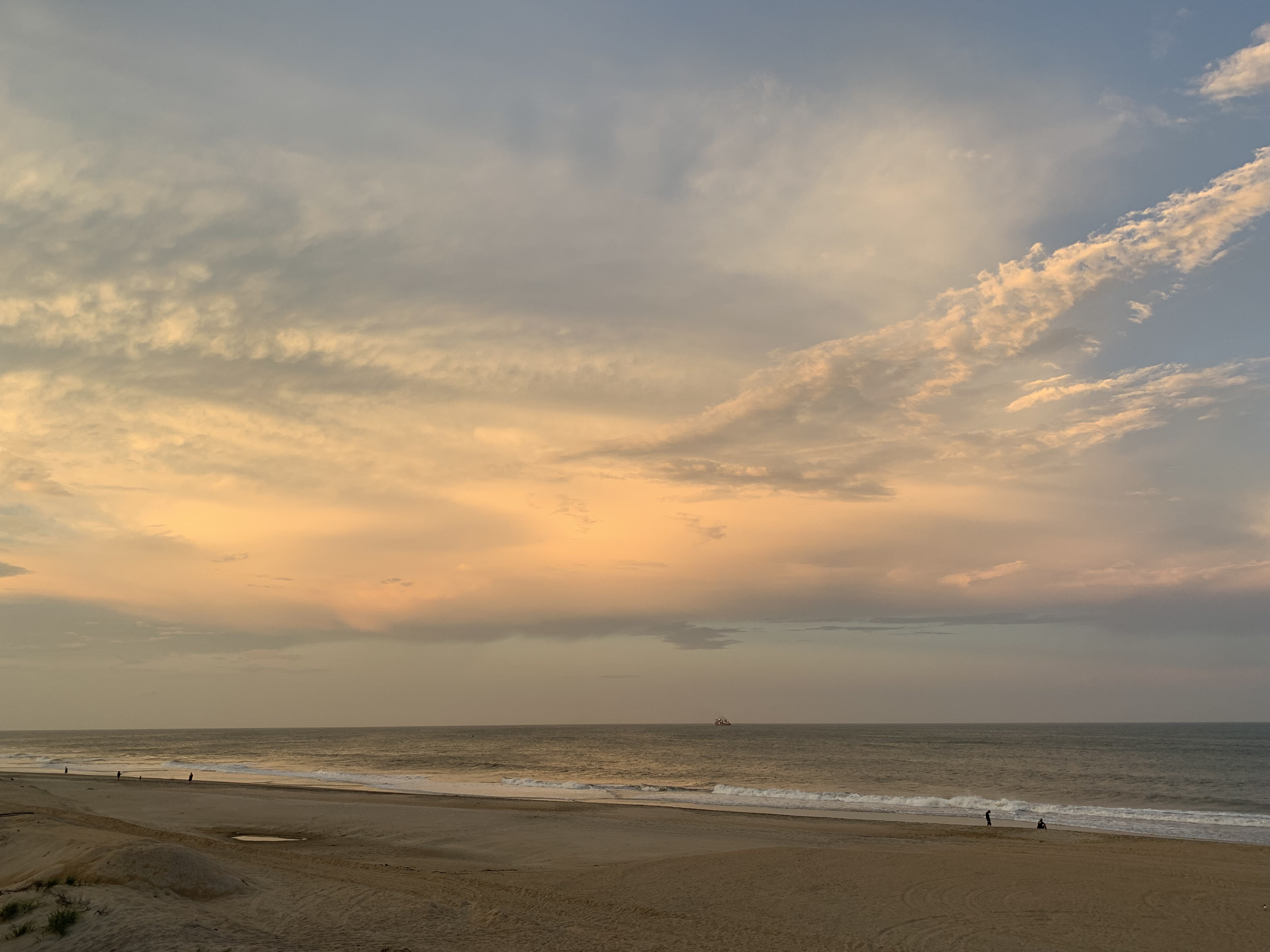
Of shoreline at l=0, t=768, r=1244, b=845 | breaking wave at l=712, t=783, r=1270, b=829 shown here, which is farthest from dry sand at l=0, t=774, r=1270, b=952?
breaking wave at l=712, t=783, r=1270, b=829

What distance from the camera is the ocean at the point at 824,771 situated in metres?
41.5

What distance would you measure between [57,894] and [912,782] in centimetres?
5631

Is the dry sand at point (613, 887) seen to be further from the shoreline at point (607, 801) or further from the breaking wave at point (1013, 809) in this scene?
the breaking wave at point (1013, 809)

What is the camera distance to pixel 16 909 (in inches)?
455

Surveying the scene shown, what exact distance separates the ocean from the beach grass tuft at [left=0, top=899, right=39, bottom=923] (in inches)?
1353

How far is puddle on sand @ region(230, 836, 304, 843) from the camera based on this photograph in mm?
25922

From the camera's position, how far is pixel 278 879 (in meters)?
16.7

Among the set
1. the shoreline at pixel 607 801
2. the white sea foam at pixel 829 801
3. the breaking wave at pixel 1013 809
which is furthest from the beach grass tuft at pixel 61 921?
the breaking wave at pixel 1013 809

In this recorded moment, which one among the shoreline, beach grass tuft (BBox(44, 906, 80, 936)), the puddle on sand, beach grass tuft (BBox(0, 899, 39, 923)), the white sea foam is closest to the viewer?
beach grass tuft (BBox(44, 906, 80, 936))

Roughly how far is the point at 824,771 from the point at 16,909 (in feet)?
210

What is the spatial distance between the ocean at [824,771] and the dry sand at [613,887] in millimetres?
12106

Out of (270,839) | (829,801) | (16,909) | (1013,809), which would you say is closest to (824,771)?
(829,801)

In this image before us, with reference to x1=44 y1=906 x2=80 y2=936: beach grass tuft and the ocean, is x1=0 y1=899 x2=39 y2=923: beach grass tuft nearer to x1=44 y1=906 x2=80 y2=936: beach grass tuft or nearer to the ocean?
x1=44 y1=906 x2=80 y2=936: beach grass tuft

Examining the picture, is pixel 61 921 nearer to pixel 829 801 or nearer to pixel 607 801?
pixel 607 801
